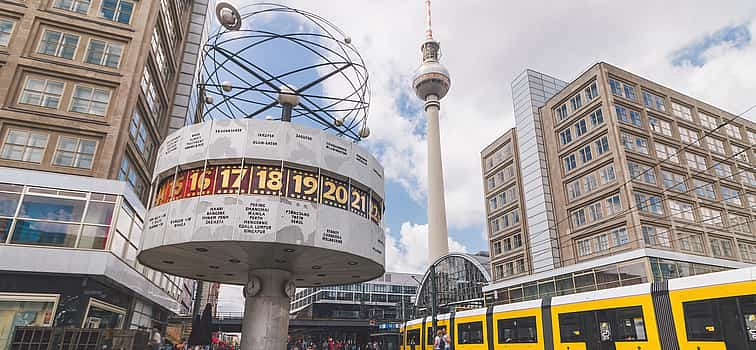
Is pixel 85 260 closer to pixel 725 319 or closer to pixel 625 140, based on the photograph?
pixel 725 319

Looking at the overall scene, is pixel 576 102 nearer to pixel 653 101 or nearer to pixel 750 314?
pixel 653 101

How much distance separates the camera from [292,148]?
15.8 metres

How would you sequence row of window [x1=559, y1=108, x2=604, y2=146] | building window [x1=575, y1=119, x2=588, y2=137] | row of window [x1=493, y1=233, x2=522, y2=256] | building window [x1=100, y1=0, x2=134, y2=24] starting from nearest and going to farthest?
building window [x1=100, y1=0, x2=134, y2=24] < row of window [x1=559, y1=108, x2=604, y2=146] < building window [x1=575, y1=119, x2=588, y2=137] < row of window [x1=493, y1=233, x2=522, y2=256]

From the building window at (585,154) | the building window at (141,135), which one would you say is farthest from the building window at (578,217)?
the building window at (141,135)

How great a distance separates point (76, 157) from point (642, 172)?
47083 millimetres

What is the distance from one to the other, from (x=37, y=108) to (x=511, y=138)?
52.9 m

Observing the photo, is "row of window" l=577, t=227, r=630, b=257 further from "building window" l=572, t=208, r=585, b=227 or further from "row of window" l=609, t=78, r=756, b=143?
"row of window" l=609, t=78, r=756, b=143

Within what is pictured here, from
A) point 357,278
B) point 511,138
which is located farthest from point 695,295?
point 511,138

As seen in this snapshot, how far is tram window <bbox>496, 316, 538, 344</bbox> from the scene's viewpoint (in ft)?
79.9

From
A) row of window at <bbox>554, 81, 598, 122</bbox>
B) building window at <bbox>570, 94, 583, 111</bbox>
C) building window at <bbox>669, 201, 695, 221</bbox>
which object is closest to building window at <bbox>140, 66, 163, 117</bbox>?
row of window at <bbox>554, 81, 598, 122</bbox>

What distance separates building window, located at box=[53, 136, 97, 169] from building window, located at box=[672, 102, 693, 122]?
186 feet

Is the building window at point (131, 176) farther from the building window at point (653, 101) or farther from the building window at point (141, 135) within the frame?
the building window at point (653, 101)

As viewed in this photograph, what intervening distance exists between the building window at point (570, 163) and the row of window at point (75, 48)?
45036 mm

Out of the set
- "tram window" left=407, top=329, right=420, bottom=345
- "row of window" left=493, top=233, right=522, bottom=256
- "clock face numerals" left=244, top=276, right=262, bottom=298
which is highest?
"row of window" left=493, top=233, right=522, bottom=256
